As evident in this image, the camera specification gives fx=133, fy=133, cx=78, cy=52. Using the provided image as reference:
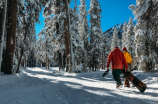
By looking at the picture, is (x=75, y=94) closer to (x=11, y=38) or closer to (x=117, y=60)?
(x=117, y=60)

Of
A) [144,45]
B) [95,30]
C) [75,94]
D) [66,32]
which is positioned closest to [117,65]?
[75,94]

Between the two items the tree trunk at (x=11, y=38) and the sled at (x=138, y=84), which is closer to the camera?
the sled at (x=138, y=84)

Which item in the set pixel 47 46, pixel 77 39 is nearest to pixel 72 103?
pixel 77 39

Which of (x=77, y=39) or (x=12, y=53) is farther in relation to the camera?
(x=77, y=39)

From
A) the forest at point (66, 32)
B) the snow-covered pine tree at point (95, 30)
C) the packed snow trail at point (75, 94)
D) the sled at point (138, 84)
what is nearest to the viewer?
the packed snow trail at point (75, 94)

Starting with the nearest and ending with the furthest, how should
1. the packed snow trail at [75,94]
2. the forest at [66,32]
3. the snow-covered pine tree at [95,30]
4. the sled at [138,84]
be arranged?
the packed snow trail at [75,94], the sled at [138,84], the forest at [66,32], the snow-covered pine tree at [95,30]

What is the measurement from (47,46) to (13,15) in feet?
103

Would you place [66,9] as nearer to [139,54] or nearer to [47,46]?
[139,54]

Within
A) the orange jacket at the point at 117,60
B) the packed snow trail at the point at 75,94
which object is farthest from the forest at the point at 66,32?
the packed snow trail at the point at 75,94

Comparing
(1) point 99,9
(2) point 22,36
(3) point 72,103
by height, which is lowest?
(3) point 72,103

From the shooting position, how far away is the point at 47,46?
134ft

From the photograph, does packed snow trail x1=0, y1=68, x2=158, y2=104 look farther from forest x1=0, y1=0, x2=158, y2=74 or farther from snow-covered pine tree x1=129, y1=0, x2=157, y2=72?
snow-covered pine tree x1=129, y1=0, x2=157, y2=72

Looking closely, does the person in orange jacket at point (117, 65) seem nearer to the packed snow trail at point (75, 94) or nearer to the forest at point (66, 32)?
the packed snow trail at point (75, 94)

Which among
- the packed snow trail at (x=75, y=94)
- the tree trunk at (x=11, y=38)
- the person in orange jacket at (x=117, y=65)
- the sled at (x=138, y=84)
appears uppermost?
the tree trunk at (x=11, y=38)
